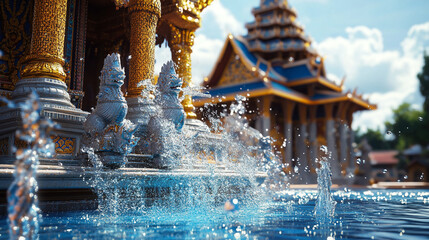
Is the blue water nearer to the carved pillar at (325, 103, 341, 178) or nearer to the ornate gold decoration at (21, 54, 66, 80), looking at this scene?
the ornate gold decoration at (21, 54, 66, 80)

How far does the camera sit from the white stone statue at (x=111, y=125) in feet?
11.9

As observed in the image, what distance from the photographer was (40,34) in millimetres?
4547

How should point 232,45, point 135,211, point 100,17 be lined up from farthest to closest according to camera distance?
point 232,45, point 100,17, point 135,211

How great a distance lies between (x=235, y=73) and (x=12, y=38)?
14.2 m

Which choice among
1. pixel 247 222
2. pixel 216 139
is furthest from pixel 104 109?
pixel 216 139

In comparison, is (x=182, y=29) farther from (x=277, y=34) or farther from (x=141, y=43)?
(x=277, y=34)

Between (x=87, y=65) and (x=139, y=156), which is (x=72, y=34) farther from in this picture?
(x=139, y=156)

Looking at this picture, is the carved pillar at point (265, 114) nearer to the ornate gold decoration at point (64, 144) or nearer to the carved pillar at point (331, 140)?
the carved pillar at point (331, 140)

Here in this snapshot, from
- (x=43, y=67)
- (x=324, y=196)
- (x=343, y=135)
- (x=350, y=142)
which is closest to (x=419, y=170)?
(x=350, y=142)

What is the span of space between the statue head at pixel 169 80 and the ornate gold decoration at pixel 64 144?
1.20 m

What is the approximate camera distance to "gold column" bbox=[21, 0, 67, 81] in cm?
448

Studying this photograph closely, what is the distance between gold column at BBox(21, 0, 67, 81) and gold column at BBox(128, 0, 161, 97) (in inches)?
56.5

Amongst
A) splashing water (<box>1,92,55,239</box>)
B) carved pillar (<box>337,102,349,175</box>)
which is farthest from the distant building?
splashing water (<box>1,92,55,239</box>)

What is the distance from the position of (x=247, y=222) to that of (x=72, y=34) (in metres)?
5.09
